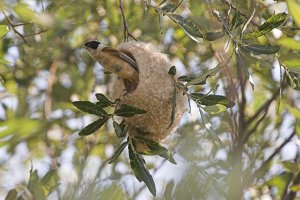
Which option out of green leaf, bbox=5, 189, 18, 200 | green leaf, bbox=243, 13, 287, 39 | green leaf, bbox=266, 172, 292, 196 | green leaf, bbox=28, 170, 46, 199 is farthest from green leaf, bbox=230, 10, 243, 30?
green leaf, bbox=266, 172, 292, 196

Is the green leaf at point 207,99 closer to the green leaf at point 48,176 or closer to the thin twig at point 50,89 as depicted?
the green leaf at point 48,176

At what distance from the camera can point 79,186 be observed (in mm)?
1649

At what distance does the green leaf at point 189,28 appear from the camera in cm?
222

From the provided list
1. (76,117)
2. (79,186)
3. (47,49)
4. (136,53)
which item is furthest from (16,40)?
(79,186)

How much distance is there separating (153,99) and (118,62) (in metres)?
0.19

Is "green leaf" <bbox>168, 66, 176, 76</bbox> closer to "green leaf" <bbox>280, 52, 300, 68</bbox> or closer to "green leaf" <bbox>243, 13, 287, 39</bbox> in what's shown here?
"green leaf" <bbox>243, 13, 287, 39</bbox>

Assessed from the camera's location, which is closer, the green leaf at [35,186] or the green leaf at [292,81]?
the green leaf at [35,186]

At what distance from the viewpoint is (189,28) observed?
2236 millimetres

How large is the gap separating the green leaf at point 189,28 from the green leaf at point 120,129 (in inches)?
14.0

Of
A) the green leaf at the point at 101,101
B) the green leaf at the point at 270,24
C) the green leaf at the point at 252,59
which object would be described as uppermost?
the green leaf at the point at 270,24

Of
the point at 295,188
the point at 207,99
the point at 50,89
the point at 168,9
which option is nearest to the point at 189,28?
the point at 168,9

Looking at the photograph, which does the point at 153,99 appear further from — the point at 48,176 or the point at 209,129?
the point at 48,176

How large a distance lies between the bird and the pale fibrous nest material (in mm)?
27

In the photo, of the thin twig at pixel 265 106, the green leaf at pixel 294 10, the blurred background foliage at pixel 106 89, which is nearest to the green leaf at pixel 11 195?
the blurred background foliage at pixel 106 89
